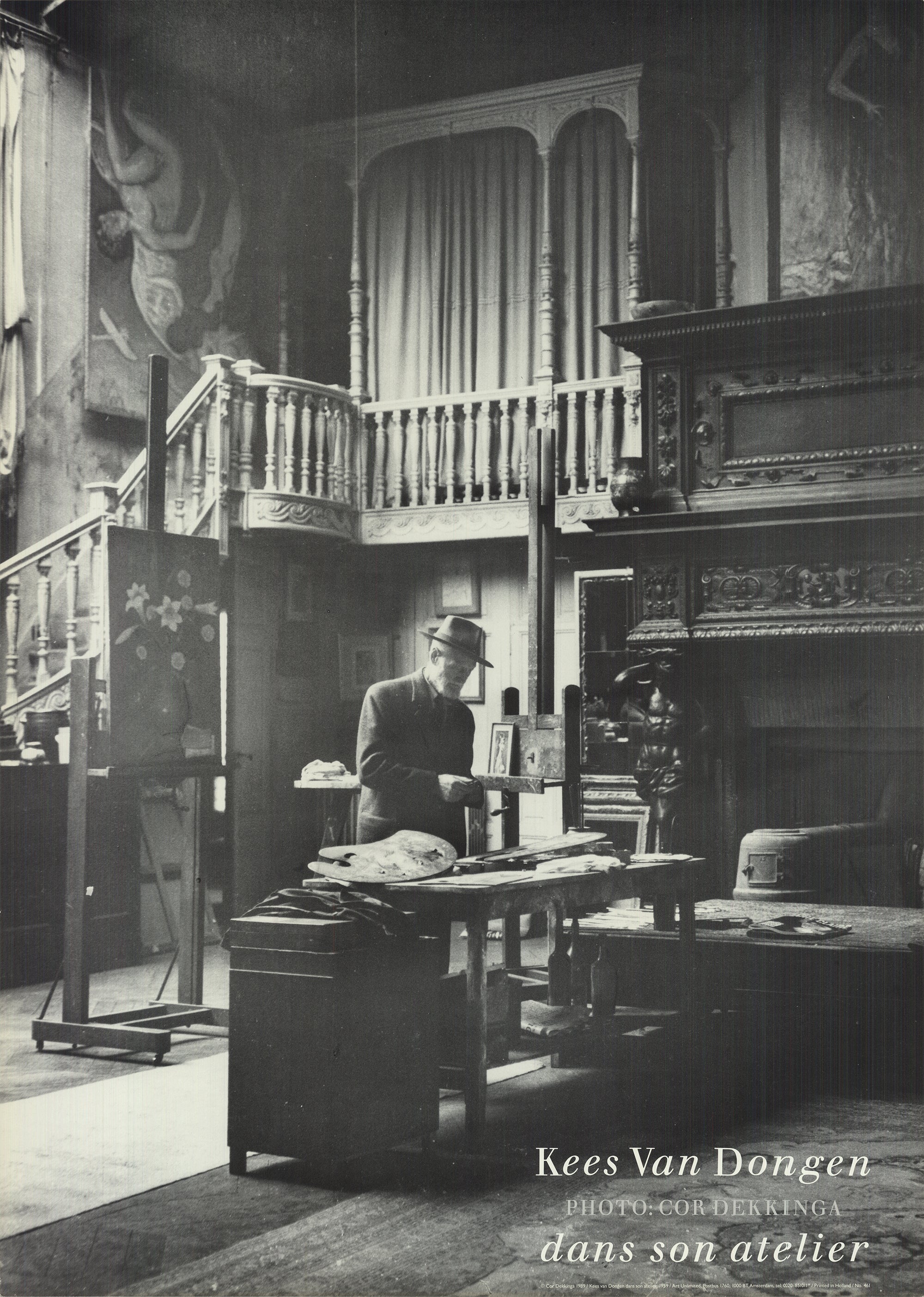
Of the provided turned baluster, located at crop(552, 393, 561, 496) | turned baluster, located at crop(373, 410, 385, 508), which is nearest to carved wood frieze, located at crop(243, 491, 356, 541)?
turned baluster, located at crop(373, 410, 385, 508)

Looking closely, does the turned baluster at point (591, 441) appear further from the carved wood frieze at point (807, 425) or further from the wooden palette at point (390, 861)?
the wooden palette at point (390, 861)

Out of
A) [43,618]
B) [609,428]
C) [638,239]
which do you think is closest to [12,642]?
[43,618]

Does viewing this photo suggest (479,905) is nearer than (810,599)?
Yes

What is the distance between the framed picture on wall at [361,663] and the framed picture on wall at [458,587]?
1.84ft

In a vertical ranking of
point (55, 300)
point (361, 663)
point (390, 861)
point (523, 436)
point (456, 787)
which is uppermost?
point (55, 300)

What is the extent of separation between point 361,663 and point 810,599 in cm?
473

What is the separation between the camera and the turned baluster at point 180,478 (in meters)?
9.23

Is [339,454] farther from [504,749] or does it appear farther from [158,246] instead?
[504,749]

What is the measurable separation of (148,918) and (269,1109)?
499 centimetres

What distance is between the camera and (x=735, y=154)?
953 cm

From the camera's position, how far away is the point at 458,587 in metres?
10.4

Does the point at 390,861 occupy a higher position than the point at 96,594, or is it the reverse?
the point at 96,594

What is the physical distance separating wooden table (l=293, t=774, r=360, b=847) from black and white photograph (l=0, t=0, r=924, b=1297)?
6cm

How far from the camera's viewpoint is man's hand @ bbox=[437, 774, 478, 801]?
5.24 metres
